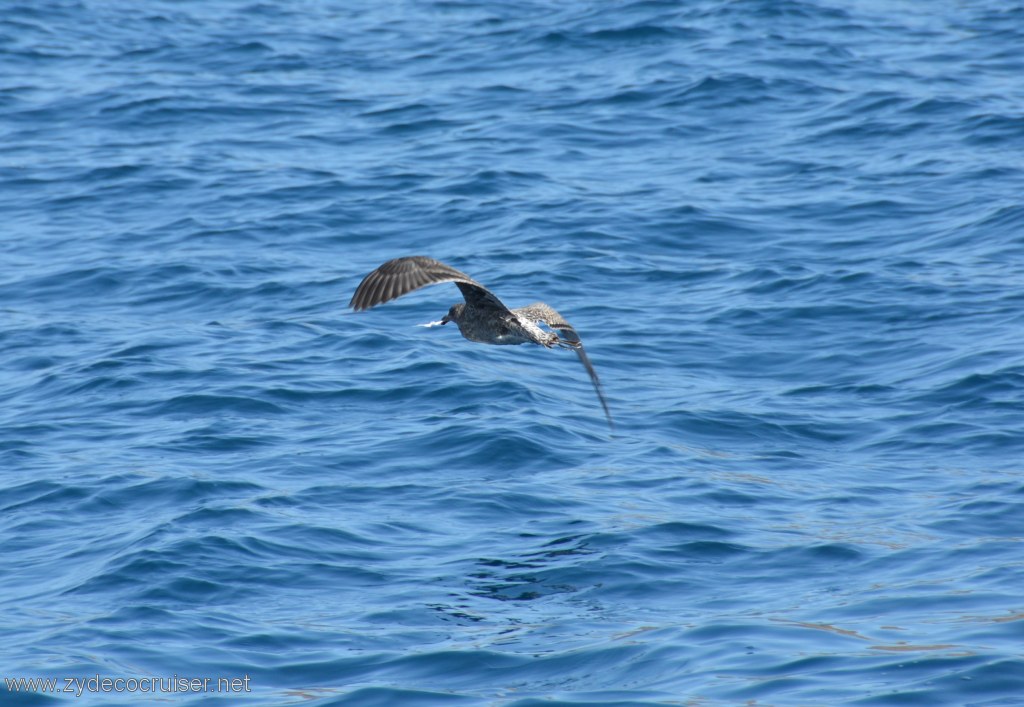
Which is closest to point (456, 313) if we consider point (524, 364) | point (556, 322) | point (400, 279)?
point (556, 322)

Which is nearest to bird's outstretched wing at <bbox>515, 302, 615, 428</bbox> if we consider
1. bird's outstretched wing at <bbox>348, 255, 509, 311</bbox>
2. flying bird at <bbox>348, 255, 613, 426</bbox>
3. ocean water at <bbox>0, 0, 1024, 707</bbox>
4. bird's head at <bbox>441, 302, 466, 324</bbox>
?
flying bird at <bbox>348, 255, 613, 426</bbox>

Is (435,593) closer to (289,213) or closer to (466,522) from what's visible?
(466,522)

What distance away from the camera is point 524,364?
38.2 feet

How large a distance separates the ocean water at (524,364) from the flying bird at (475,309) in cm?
88

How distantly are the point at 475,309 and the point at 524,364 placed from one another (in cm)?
253

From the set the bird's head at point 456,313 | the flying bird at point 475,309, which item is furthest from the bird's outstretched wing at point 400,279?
the bird's head at point 456,313

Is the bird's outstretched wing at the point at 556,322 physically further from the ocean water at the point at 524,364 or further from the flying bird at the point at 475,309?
the ocean water at the point at 524,364

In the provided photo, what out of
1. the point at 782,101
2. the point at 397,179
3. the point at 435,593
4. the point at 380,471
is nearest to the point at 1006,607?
the point at 435,593

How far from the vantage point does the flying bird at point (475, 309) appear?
26.3ft

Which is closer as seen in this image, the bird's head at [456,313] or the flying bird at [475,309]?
the flying bird at [475,309]

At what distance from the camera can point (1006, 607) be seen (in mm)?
7324

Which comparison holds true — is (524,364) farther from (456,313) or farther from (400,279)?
(400,279)

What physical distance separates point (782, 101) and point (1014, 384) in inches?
273

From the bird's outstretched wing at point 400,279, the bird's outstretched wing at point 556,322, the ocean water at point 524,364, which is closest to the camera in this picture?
the ocean water at point 524,364
